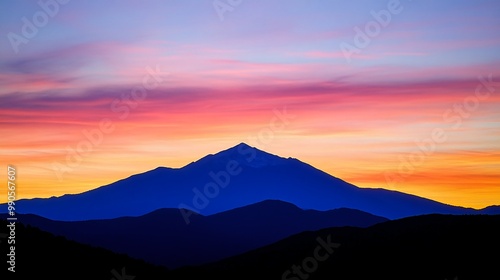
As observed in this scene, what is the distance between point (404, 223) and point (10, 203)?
48019 millimetres

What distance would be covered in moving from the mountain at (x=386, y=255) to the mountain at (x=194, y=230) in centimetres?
4394

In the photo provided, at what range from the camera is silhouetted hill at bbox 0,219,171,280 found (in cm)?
4350

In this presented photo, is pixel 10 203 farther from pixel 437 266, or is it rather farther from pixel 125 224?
pixel 125 224

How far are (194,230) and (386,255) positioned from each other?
8949 centimetres

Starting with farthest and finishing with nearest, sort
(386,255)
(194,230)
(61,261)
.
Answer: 1. (194,230)
2. (386,255)
3. (61,261)

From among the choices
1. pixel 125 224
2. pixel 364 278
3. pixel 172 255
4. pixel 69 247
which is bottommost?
pixel 364 278

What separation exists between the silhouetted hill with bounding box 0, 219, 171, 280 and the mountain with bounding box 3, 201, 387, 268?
56.7 metres

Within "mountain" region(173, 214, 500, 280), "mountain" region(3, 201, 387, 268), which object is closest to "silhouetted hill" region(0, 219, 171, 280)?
"mountain" region(173, 214, 500, 280)

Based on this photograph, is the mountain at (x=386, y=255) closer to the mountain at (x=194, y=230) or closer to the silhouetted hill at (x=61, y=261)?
the silhouetted hill at (x=61, y=261)

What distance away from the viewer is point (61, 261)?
47.2m

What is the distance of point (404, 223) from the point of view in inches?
2854

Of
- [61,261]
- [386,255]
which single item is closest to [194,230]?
[386,255]

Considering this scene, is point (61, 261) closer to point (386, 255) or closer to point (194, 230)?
point (386, 255)

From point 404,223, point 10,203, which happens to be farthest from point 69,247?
point 404,223
